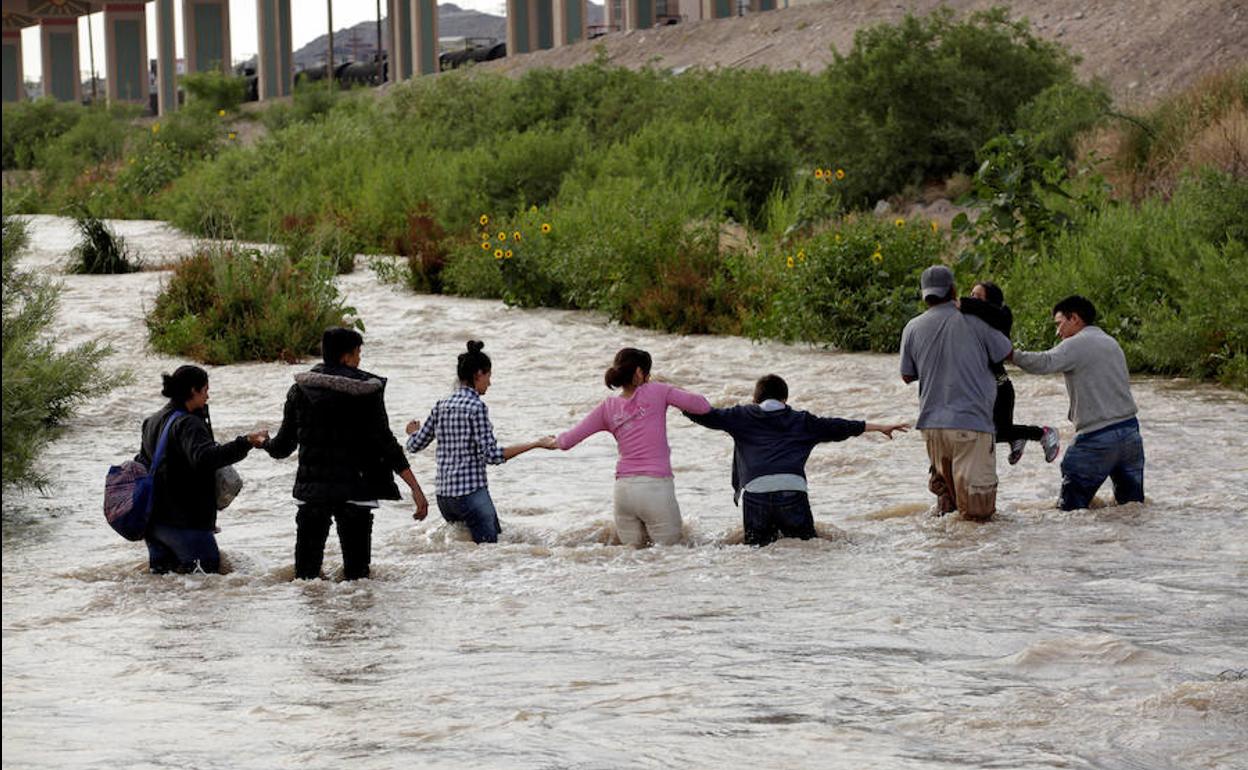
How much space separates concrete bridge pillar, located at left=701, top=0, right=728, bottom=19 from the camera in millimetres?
58906

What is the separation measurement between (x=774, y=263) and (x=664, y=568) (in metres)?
10.8

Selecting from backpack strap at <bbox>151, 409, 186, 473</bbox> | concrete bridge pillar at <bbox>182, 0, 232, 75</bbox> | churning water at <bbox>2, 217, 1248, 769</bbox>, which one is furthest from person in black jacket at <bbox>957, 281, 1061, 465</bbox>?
concrete bridge pillar at <bbox>182, 0, 232, 75</bbox>

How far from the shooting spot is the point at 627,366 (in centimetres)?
920

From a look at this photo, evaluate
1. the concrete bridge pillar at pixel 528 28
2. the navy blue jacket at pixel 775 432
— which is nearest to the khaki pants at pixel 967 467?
the navy blue jacket at pixel 775 432

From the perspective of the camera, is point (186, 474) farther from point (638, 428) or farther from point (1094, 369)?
point (1094, 369)

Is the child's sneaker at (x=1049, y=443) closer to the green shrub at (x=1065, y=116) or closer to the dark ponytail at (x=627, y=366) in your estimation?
the dark ponytail at (x=627, y=366)

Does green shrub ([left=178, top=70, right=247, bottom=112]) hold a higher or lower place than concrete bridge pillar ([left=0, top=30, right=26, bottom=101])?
higher

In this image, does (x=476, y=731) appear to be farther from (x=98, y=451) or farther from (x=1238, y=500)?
(x=98, y=451)

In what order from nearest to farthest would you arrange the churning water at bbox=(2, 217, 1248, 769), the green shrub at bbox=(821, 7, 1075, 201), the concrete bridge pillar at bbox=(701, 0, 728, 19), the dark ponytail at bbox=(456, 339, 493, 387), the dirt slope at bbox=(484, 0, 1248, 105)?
the churning water at bbox=(2, 217, 1248, 769) < the dark ponytail at bbox=(456, 339, 493, 387) < the green shrub at bbox=(821, 7, 1075, 201) < the dirt slope at bbox=(484, 0, 1248, 105) < the concrete bridge pillar at bbox=(701, 0, 728, 19)

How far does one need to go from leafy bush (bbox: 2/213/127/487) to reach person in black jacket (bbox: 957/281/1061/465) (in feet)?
17.6

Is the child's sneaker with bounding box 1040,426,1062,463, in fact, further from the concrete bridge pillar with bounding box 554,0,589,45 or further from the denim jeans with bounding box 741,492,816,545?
the concrete bridge pillar with bounding box 554,0,589,45

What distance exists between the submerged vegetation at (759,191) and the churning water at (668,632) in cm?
428

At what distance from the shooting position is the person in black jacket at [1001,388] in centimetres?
954

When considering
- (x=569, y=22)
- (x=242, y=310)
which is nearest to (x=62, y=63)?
(x=569, y=22)
